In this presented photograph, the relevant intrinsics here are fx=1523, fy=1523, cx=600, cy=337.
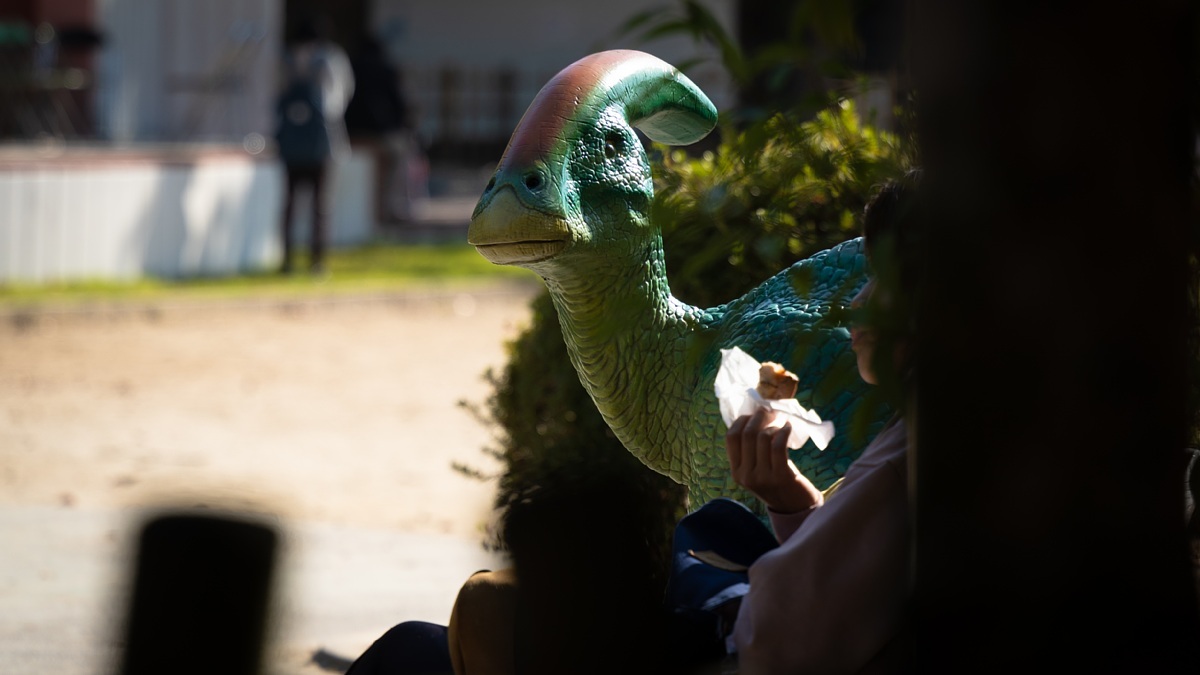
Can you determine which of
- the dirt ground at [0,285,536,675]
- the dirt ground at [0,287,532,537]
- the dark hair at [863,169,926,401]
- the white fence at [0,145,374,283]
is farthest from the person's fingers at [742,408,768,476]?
the white fence at [0,145,374,283]

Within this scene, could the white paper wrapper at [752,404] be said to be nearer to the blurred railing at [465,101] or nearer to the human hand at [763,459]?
the human hand at [763,459]

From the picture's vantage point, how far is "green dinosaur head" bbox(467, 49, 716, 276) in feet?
8.07

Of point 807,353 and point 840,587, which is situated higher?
point 807,353

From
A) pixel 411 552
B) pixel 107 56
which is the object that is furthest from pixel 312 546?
pixel 107 56

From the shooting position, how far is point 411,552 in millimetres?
6031

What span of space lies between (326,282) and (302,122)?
153 cm

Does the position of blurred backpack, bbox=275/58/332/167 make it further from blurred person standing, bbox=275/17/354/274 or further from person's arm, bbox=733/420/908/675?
person's arm, bbox=733/420/908/675

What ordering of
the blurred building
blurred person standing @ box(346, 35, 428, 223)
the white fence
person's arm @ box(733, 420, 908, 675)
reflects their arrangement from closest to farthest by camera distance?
person's arm @ box(733, 420, 908, 675), the white fence, the blurred building, blurred person standing @ box(346, 35, 428, 223)

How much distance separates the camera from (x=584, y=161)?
2576 mm

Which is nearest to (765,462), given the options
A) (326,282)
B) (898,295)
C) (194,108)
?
(898,295)

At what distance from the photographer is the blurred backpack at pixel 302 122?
14461 mm

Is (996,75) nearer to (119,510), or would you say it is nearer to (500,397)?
(500,397)

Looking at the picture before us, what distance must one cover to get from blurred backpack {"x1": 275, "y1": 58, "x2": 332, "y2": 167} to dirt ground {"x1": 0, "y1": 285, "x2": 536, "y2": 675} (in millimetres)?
1991

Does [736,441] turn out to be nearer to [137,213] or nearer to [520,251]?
[520,251]
